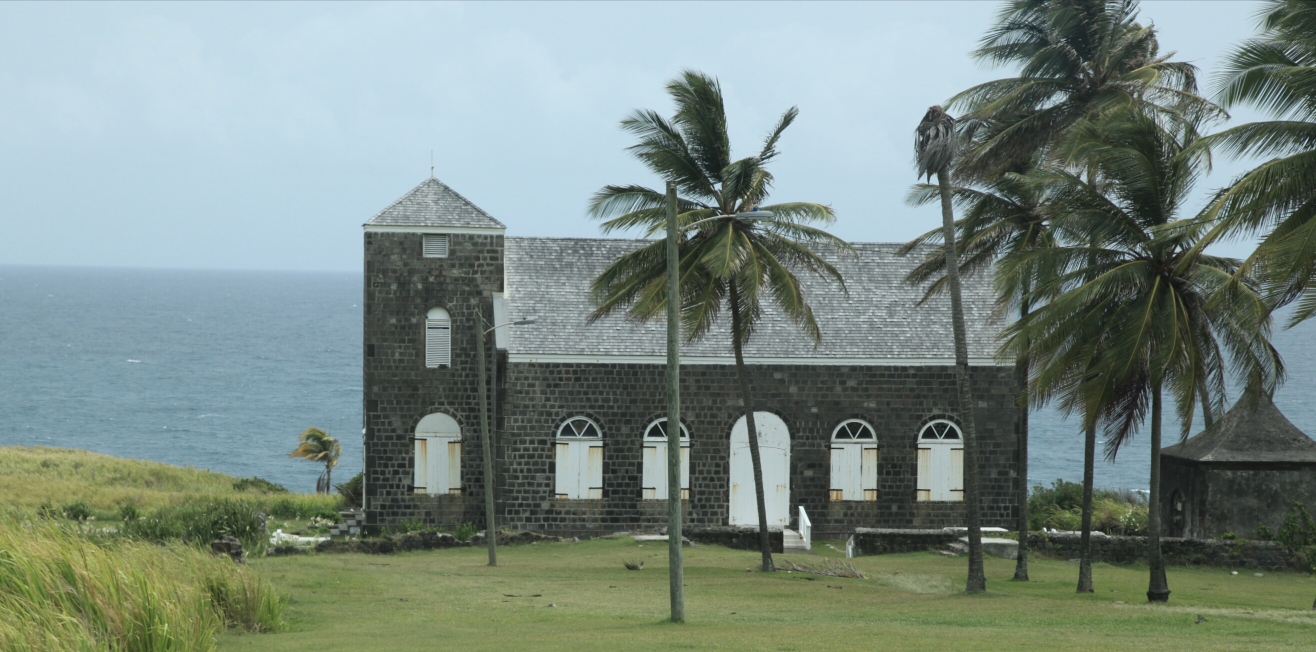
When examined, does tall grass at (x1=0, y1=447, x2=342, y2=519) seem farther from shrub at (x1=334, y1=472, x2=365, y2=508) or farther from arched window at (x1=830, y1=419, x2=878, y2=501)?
arched window at (x1=830, y1=419, x2=878, y2=501)

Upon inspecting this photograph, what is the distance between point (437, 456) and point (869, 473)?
37.5ft

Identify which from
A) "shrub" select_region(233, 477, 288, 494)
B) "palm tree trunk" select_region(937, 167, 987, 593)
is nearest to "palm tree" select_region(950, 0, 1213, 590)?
"palm tree trunk" select_region(937, 167, 987, 593)

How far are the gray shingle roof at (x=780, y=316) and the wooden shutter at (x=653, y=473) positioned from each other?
8.25ft

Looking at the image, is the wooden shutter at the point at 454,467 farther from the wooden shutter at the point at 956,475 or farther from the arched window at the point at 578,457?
the wooden shutter at the point at 956,475

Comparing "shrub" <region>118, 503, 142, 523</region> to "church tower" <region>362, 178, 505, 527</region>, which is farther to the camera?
"church tower" <region>362, 178, 505, 527</region>

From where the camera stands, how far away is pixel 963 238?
25.9 m

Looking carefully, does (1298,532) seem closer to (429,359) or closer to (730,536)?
(730,536)

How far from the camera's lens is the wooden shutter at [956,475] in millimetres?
33156

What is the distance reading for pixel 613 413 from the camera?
32.4 m

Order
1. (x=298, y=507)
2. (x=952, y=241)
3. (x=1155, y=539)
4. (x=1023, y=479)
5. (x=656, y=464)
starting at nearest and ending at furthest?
1. (x=1155, y=539)
2. (x=952, y=241)
3. (x=1023, y=479)
4. (x=656, y=464)
5. (x=298, y=507)

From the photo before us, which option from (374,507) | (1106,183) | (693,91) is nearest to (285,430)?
(374,507)

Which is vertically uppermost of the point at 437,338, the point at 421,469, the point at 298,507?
the point at 437,338

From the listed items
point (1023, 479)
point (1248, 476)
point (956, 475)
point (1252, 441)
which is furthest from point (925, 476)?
point (1252, 441)

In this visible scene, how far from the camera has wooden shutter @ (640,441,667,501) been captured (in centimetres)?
3244
